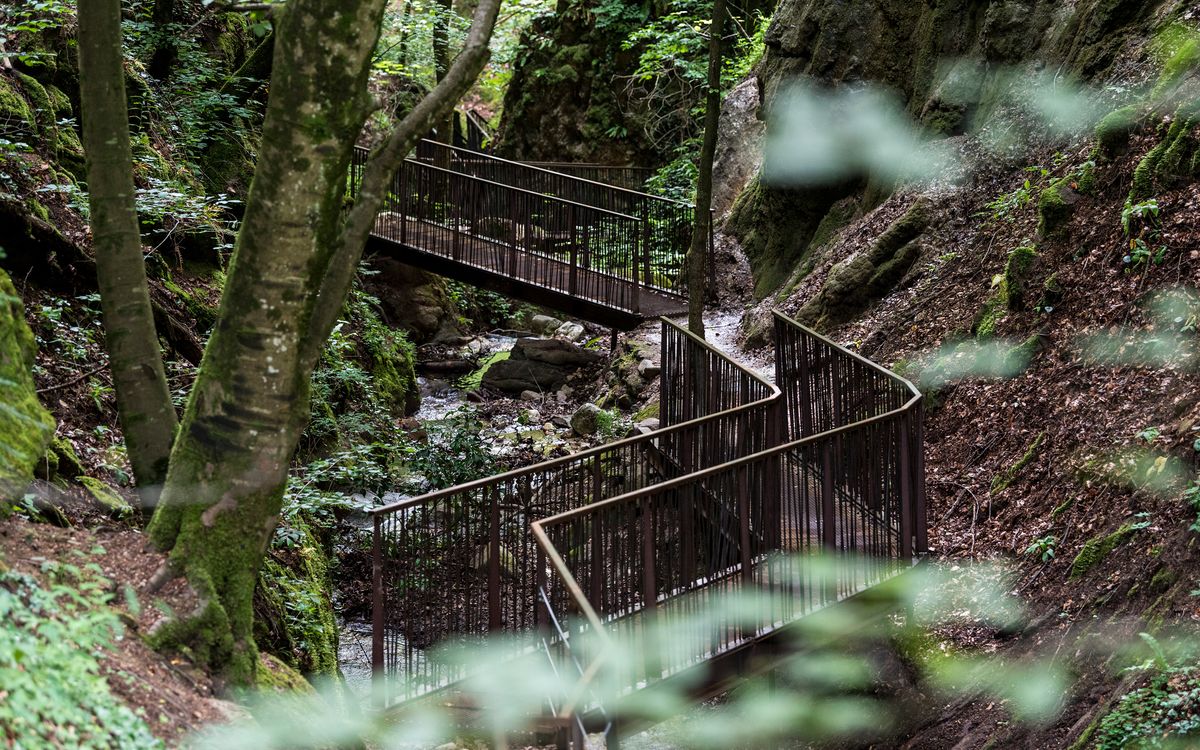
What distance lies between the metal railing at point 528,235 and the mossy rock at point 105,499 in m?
8.20

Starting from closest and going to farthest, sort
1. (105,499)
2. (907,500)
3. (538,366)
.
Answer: (105,499)
(907,500)
(538,366)

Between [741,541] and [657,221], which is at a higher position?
[657,221]

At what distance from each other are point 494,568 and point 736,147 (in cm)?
1273

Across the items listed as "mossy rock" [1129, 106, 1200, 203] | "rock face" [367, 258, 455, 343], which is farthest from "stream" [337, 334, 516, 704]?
"mossy rock" [1129, 106, 1200, 203]

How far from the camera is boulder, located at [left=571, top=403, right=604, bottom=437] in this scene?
12578mm

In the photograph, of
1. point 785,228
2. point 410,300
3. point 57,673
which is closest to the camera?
point 57,673

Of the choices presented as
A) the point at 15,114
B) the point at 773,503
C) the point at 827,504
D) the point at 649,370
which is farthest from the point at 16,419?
the point at 649,370

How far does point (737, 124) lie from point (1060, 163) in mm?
8364

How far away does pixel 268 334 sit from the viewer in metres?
4.94

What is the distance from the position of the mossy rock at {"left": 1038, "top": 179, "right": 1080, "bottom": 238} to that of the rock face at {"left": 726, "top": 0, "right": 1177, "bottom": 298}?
1.69 m

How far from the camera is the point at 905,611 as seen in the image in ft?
23.6

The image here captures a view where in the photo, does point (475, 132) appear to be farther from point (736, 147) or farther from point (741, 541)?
point (741, 541)

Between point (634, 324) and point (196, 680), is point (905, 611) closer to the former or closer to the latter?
point (196, 680)

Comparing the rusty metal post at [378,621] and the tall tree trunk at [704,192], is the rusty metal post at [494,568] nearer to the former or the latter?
the rusty metal post at [378,621]
